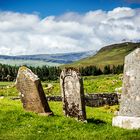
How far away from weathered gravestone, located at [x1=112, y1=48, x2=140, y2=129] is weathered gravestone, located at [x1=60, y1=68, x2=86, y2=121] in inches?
95.4

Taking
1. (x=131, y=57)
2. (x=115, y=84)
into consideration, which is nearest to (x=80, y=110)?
(x=131, y=57)

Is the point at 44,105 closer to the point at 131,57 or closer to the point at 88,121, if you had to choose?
the point at 88,121

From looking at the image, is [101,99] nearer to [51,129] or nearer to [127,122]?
[127,122]

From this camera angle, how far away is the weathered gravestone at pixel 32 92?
86.9ft

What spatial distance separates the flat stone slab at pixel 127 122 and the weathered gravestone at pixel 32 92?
15.9 ft

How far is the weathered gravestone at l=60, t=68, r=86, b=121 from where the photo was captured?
24.6 m

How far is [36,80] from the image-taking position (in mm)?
26484

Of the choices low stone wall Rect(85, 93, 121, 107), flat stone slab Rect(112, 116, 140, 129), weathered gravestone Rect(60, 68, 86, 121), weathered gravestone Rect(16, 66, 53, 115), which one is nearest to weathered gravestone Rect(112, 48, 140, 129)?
flat stone slab Rect(112, 116, 140, 129)

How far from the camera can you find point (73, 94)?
25.0 m

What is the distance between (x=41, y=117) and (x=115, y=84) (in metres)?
33.6

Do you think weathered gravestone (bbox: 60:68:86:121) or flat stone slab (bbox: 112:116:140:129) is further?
weathered gravestone (bbox: 60:68:86:121)

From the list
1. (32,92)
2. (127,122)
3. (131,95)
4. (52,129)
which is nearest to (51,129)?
(52,129)

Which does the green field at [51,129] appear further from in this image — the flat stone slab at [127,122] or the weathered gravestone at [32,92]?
the weathered gravestone at [32,92]

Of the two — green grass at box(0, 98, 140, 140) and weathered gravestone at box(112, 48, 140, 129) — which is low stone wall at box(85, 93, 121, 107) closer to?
green grass at box(0, 98, 140, 140)
